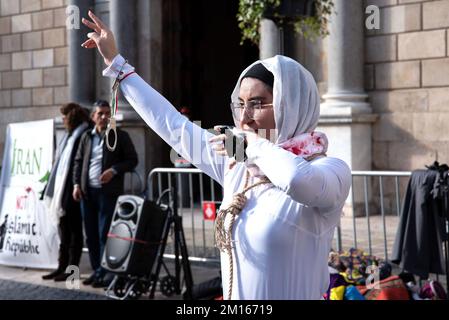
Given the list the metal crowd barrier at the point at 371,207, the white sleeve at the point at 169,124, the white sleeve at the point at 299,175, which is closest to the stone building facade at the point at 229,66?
the metal crowd barrier at the point at 371,207

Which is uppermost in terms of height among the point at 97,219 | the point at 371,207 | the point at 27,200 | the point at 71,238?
the point at 27,200

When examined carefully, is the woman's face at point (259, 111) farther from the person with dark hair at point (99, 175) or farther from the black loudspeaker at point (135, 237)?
the person with dark hair at point (99, 175)

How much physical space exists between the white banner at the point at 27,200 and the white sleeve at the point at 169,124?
5354 millimetres

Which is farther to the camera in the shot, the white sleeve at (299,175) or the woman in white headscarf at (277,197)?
the woman in white headscarf at (277,197)

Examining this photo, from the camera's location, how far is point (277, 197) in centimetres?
230

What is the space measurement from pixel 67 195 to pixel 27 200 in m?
0.91

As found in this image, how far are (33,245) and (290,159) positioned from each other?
6.22 metres

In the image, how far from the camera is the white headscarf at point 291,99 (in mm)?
2311

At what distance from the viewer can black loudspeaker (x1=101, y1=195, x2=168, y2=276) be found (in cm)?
622

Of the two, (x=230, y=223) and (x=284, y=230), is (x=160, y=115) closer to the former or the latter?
(x=230, y=223)

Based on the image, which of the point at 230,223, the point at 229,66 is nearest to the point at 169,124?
the point at 230,223

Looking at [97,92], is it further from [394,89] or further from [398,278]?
[398,278]

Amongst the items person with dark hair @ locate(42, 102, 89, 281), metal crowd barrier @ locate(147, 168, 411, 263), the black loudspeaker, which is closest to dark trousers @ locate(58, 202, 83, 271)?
person with dark hair @ locate(42, 102, 89, 281)
